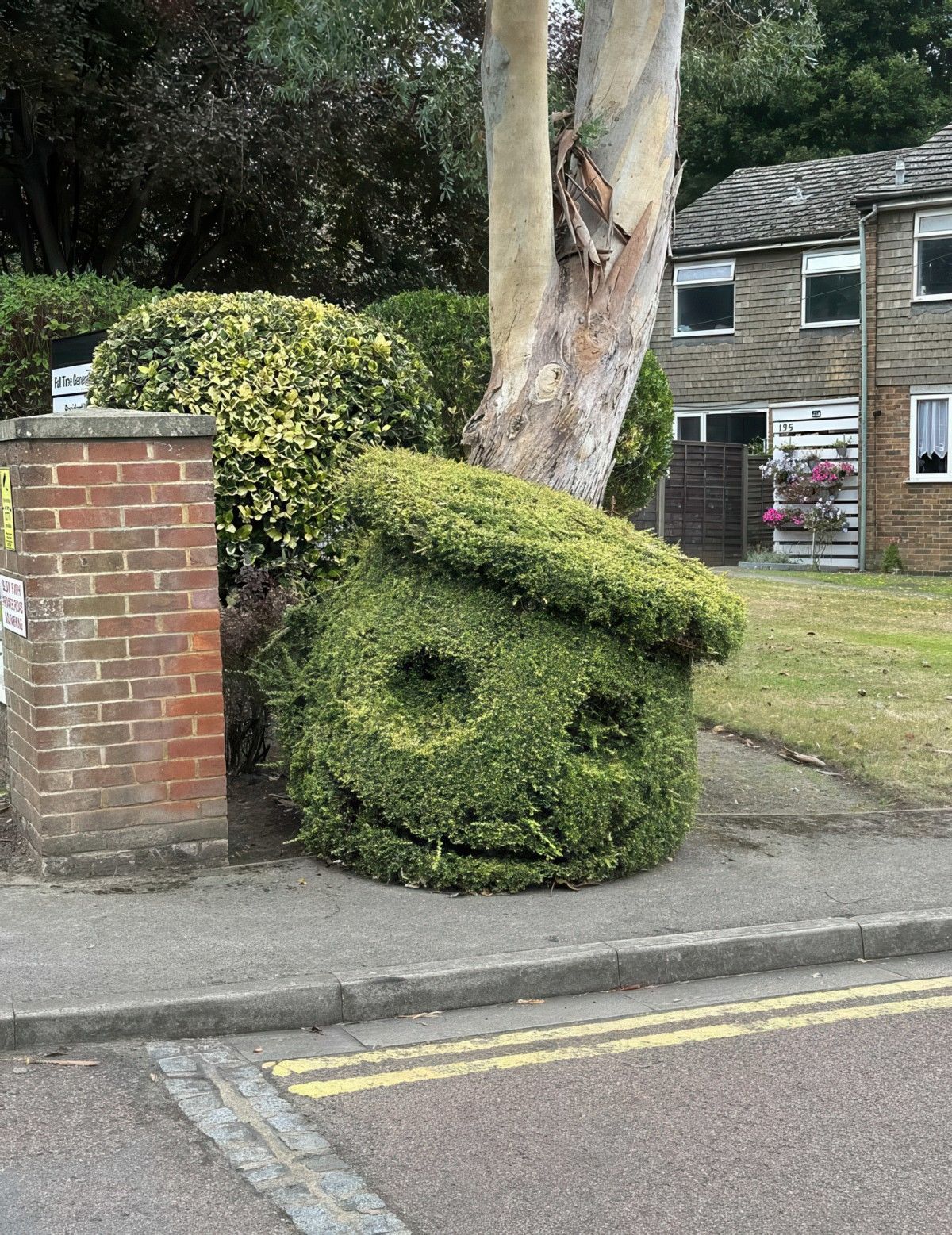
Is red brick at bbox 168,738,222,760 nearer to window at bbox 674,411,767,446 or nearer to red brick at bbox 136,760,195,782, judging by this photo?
red brick at bbox 136,760,195,782

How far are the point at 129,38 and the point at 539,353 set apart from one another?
1170 centimetres

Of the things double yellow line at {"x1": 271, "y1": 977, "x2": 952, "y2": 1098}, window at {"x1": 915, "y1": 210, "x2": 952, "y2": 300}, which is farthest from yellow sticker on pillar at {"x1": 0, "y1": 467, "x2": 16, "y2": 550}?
window at {"x1": 915, "y1": 210, "x2": 952, "y2": 300}

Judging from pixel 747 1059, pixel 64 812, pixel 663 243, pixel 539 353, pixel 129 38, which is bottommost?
pixel 747 1059

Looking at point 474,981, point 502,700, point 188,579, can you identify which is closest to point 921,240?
point 502,700

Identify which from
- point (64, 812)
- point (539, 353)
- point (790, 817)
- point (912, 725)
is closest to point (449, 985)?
point (64, 812)

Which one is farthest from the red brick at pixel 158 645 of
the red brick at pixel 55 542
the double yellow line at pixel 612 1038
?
the double yellow line at pixel 612 1038

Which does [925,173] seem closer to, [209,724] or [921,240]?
[921,240]

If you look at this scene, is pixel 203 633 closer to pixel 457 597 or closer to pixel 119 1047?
pixel 457 597

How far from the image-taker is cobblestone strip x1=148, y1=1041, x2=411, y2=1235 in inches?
130

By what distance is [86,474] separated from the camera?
5.80 metres

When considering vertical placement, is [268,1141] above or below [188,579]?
below

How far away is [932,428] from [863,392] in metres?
1.47

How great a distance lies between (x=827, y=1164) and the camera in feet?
11.7

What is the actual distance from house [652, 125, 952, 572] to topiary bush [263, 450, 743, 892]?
19580 mm
